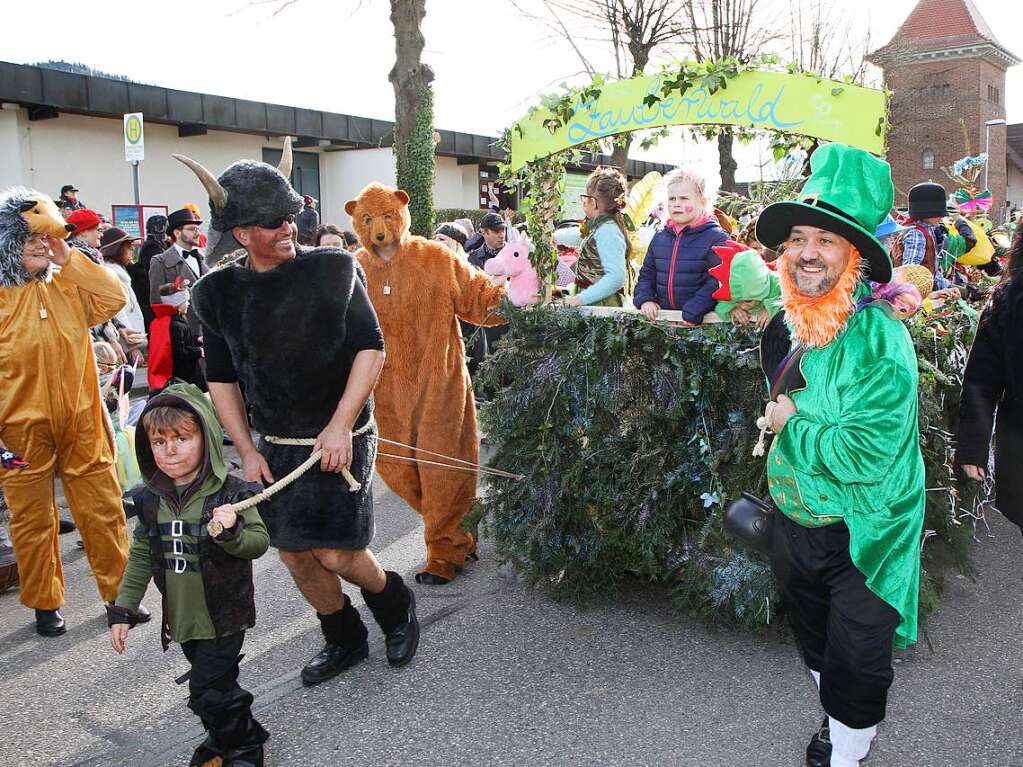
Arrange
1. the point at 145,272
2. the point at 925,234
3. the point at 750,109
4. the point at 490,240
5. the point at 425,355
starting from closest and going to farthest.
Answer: the point at 750,109 < the point at 425,355 < the point at 925,234 < the point at 145,272 < the point at 490,240

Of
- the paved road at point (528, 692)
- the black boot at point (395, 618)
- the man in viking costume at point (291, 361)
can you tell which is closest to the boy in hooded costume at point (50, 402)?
the paved road at point (528, 692)

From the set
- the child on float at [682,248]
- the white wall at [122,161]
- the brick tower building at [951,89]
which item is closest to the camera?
the child on float at [682,248]

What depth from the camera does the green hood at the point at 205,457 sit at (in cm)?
289

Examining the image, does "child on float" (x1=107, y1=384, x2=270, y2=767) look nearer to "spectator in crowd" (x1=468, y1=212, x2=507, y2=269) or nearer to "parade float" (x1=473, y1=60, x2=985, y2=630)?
"parade float" (x1=473, y1=60, x2=985, y2=630)

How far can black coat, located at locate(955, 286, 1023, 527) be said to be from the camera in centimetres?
303

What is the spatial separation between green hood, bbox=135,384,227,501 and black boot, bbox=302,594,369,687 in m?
0.98

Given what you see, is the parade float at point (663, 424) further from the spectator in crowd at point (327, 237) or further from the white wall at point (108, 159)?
the white wall at point (108, 159)

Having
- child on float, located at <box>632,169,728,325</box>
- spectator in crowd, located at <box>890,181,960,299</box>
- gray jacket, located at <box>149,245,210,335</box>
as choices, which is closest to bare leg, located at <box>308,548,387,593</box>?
child on float, located at <box>632,169,728,325</box>

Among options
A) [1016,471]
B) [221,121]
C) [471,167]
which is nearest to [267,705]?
[1016,471]

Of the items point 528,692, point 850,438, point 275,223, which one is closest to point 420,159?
point 275,223

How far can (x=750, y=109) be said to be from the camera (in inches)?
158

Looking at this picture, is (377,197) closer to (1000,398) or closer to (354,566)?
(354,566)

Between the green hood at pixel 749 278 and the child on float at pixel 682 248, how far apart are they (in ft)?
1.43

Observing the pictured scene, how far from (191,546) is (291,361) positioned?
760mm
